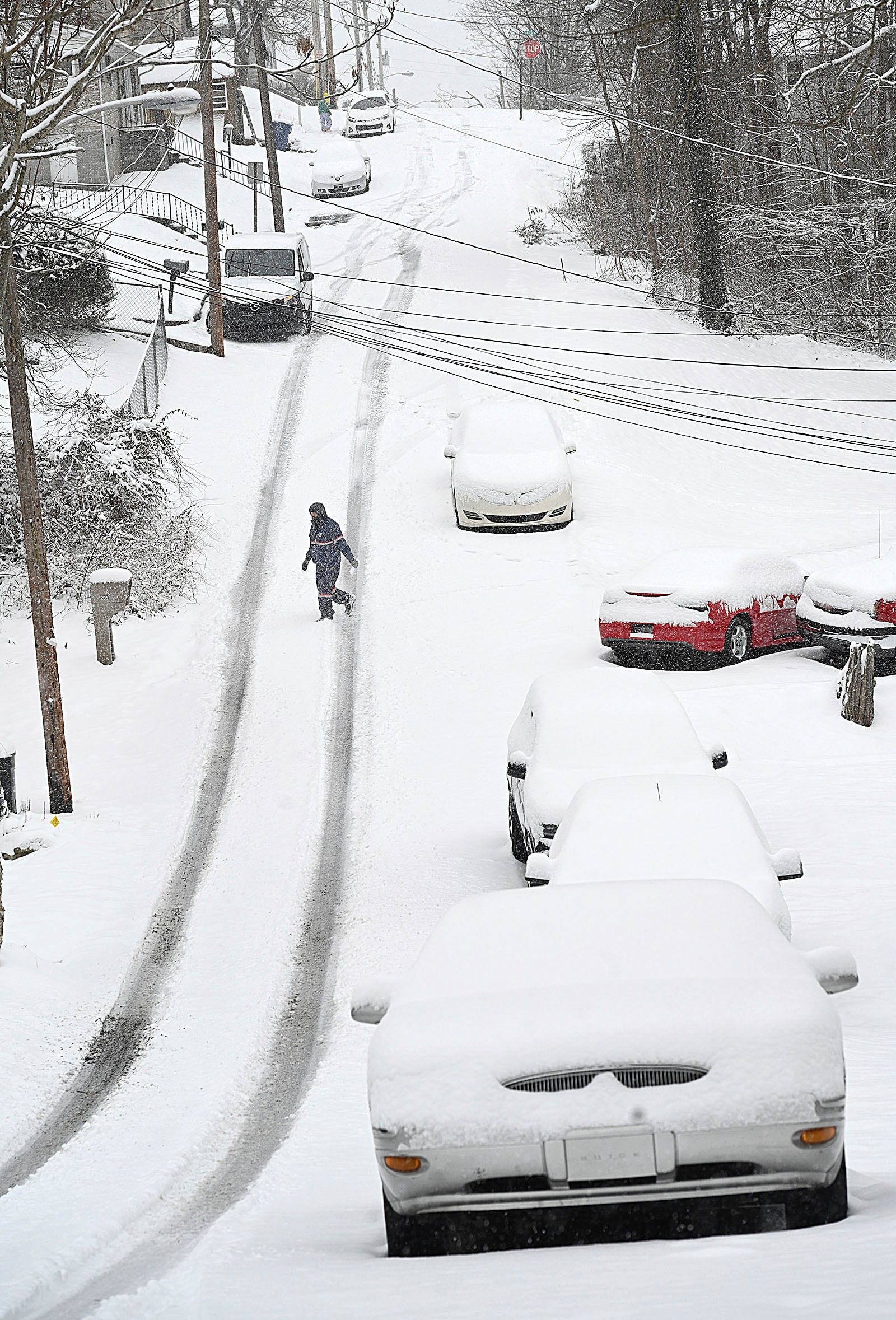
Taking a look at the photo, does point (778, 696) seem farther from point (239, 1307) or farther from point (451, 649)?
point (239, 1307)

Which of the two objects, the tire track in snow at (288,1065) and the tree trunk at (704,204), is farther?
the tree trunk at (704,204)

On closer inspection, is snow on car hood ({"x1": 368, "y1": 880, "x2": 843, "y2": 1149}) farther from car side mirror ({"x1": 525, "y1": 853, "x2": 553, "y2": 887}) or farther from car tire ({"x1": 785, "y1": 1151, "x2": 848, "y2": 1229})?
car side mirror ({"x1": 525, "y1": 853, "x2": 553, "y2": 887})

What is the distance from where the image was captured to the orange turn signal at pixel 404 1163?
180 inches

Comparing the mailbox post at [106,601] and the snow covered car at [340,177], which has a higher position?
the snow covered car at [340,177]

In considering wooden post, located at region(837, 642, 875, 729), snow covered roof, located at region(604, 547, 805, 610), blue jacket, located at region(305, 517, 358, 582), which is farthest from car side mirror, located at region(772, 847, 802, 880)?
blue jacket, located at region(305, 517, 358, 582)

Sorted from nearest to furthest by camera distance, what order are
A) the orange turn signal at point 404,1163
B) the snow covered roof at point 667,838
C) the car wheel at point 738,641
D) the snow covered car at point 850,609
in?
the orange turn signal at point 404,1163 < the snow covered roof at point 667,838 < the snow covered car at point 850,609 < the car wheel at point 738,641

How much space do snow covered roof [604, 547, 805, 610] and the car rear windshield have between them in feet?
61.8

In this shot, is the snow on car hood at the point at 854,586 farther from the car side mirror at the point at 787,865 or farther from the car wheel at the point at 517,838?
the car side mirror at the point at 787,865

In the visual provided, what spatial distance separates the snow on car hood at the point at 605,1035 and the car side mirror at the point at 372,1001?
128mm

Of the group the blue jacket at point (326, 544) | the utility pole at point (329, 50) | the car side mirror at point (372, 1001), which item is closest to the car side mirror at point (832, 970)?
the car side mirror at point (372, 1001)

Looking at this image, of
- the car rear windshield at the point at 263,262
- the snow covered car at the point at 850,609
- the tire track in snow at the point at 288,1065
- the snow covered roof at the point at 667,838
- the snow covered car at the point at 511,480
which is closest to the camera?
the tire track in snow at the point at 288,1065

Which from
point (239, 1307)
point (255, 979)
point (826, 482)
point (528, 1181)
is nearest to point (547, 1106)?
point (528, 1181)

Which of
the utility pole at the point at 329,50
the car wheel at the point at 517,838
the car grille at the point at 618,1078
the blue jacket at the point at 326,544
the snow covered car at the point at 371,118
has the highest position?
the utility pole at the point at 329,50

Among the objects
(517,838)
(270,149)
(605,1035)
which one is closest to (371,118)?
(270,149)
